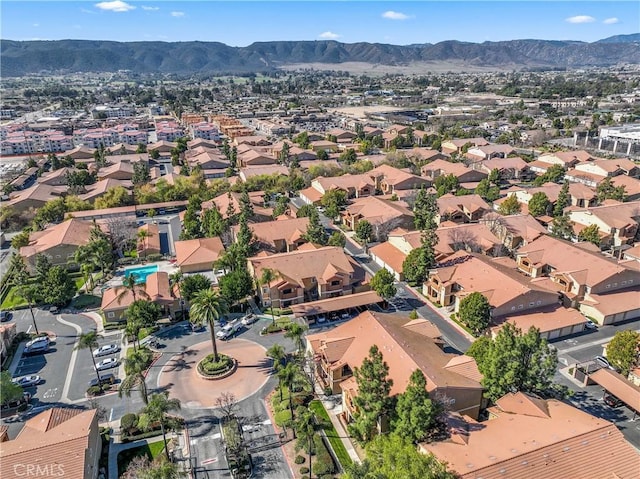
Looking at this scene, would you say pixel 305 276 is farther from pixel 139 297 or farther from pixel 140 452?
pixel 140 452

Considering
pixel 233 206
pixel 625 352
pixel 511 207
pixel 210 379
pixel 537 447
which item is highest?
pixel 511 207

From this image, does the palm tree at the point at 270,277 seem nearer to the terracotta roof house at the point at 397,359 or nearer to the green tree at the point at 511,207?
the terracotta roof house at the point at 397,359

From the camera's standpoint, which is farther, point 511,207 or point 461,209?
point 461,209

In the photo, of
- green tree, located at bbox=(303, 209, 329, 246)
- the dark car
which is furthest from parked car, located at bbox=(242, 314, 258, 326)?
the dark car

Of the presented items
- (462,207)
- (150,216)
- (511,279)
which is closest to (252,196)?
(150,216)

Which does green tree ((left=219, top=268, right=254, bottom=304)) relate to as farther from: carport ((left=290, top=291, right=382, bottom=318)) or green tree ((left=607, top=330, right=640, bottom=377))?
green tree ((left=607, top=330, right=640, bottom=377))

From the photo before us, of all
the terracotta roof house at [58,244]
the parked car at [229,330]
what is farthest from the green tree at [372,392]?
the terracotta roof house at [58,244]

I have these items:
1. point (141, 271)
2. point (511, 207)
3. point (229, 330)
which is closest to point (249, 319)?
point (229, 330)

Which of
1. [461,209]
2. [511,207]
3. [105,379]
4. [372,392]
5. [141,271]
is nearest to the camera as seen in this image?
[372,392]
